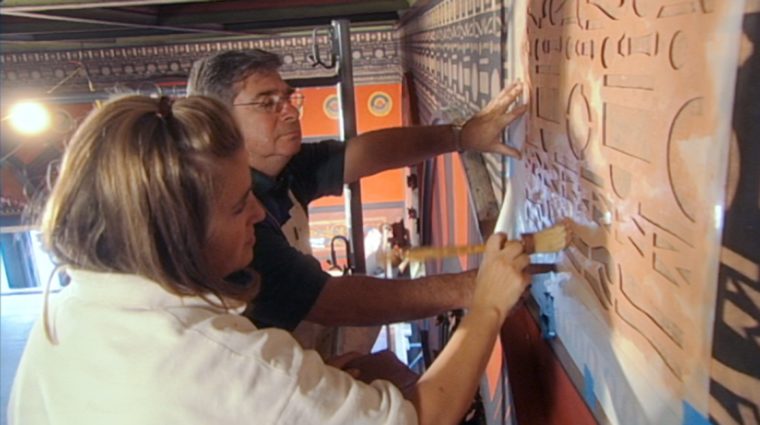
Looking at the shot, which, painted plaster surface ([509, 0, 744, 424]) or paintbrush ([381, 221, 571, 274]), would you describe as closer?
painted plaster surface ([509, 0, 744, 424])

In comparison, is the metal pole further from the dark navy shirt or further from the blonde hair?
the blonde hair

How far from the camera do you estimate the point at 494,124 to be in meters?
1.16

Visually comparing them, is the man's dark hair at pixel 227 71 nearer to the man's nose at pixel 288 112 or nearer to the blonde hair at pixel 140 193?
the man's nose at pixel 288 112

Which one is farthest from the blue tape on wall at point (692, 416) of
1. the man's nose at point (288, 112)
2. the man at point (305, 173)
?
the man's nose at point (288, 112)

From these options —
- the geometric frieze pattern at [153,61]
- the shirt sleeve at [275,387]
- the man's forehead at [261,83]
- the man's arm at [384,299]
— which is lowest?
the man's arm at [384,299]

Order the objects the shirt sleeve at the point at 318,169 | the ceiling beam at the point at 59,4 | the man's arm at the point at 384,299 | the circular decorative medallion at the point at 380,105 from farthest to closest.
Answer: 1. the circular decorative medallion at the point at 380,105
2. the ceiling beam at the point at 59,4
3. the shirt sleeve at the point at 318,169
4. the man's arm at the point at 384,299

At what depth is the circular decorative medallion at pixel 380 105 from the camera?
441cm

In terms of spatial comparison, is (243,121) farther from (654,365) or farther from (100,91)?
(100,91)

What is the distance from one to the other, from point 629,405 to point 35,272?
544 centimetres

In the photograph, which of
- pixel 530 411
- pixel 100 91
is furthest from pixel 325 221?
pixel 530 411

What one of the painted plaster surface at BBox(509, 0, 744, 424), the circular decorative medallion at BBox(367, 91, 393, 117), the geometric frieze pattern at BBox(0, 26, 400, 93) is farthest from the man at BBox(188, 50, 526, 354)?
the circular decorative medallion at BBox(367, 91, 393, 117)

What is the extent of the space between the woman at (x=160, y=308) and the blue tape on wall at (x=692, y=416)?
0.31 metres

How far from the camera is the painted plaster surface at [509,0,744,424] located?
47cm

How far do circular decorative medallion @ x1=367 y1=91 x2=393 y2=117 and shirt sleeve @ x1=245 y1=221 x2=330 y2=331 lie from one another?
10.9ft
